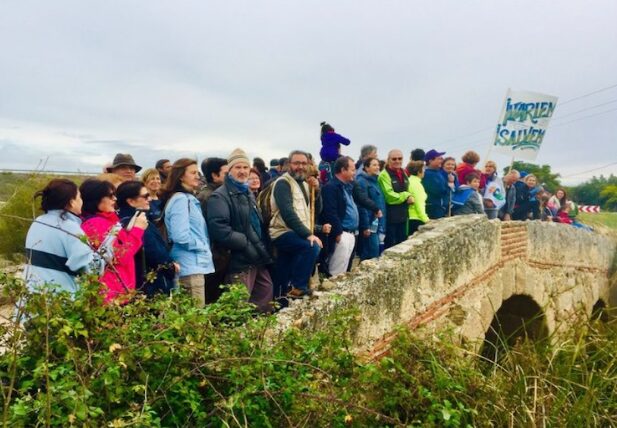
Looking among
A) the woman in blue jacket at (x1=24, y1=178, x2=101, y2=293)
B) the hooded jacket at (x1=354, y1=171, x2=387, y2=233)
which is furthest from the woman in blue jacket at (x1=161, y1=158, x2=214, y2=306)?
the hooded jacket at (x1=354, y1=171, x2=387, y2=233)

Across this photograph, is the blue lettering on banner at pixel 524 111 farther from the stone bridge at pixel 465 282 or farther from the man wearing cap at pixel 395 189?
the man wearing cap at pixel 395 189

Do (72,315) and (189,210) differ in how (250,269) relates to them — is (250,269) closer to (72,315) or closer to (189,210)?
(189,210)

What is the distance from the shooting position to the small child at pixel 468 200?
7836 millimetres

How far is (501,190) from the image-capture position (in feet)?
29.6

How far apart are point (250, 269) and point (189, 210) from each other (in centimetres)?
75

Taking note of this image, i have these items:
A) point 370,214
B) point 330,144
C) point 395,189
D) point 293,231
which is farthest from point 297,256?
point 395,189

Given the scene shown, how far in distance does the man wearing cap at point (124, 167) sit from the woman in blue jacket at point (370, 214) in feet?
8.15

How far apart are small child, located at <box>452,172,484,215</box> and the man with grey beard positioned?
362 cm

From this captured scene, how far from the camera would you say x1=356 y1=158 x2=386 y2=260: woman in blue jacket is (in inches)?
240

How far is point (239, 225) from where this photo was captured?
173 inches

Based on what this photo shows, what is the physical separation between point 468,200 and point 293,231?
4.02 m

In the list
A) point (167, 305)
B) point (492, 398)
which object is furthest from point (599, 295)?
point (167, 305)

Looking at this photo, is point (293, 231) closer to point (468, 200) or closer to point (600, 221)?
point (468, 200)

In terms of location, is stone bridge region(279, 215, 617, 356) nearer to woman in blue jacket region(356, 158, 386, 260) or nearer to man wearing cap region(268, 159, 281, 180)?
woman in blue jacket region(356, 158, 386, 260)
